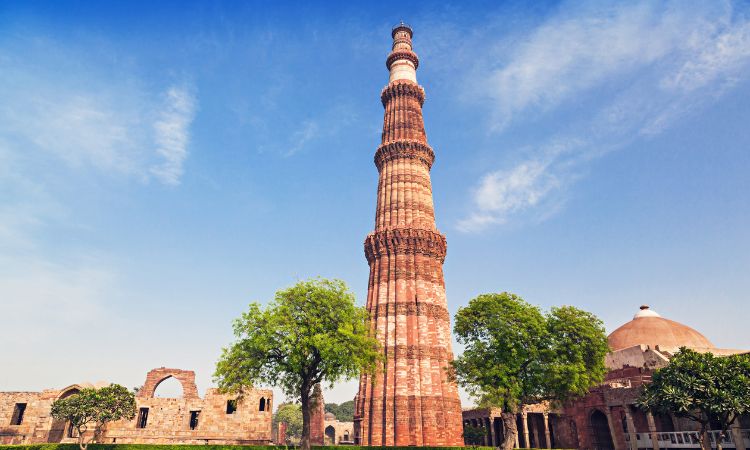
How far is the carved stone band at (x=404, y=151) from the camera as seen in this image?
4531 cm

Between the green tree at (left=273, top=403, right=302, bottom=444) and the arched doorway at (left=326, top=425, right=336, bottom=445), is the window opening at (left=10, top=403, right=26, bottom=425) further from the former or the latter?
the green tree at (left=273, top=403, right=302, bottom=444)

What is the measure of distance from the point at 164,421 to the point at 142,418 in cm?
234

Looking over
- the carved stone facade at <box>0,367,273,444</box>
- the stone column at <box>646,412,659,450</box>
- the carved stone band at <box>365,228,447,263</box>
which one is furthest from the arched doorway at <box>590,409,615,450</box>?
the carved stone facade at <box>0,367,273,444</box>

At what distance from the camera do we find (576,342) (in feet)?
99.6

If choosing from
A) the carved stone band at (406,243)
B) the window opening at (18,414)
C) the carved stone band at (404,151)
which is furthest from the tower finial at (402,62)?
the window opening at (18,414)

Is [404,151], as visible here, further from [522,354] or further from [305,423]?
[305,423]

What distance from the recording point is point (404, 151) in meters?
45.4

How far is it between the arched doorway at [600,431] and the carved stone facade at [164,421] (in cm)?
2786

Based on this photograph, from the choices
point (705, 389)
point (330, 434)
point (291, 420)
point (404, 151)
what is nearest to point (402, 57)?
point (404, 151)

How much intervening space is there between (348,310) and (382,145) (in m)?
22.7

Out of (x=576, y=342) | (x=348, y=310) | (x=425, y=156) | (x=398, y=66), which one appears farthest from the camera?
(x=398, y=66)

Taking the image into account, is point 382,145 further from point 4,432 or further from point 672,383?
point 4,432

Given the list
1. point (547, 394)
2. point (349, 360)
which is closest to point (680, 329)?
point (547, 394)

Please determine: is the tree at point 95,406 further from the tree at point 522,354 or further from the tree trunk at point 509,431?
the tree trunk at point 509,431
